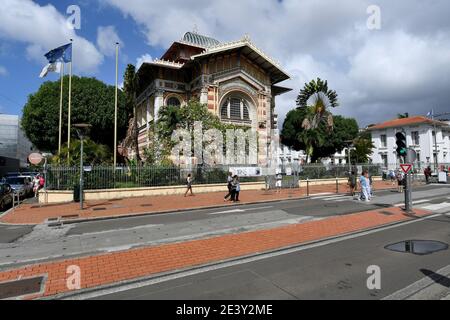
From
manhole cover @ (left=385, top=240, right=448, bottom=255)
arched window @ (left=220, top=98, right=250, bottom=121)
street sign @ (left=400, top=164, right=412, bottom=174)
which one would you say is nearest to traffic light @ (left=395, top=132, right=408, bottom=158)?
street sign @ (left=400, top=164, right=412, bottom=174)

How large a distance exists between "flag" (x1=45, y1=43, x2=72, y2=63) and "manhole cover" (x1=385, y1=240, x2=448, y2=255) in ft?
80.4

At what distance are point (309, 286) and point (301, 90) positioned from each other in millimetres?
35543

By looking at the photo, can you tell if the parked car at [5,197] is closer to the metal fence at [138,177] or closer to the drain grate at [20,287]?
the metal fence at [138,177]

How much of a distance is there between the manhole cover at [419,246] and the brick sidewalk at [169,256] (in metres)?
1.64

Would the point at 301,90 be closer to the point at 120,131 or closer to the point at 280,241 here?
the point at 120,131

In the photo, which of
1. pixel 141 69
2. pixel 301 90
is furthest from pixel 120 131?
pixel 301 90

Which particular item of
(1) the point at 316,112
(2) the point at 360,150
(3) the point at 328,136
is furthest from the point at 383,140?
(1) the point at 316,112

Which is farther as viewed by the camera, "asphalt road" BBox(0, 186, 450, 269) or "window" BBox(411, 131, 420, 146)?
"window" BBox(411, 131, 420, 146)

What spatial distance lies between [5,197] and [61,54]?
37.2 feet

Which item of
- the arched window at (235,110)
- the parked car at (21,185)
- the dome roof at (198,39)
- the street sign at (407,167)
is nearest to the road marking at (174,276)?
the street sign at (407,167)

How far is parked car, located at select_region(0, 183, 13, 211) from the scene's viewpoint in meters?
17.8

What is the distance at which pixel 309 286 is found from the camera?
5.00 meters

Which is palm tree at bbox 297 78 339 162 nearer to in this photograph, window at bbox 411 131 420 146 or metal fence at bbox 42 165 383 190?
metal fence at bbox 42 165 383 190

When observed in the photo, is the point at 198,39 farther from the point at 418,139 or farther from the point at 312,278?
the point at 418,139
